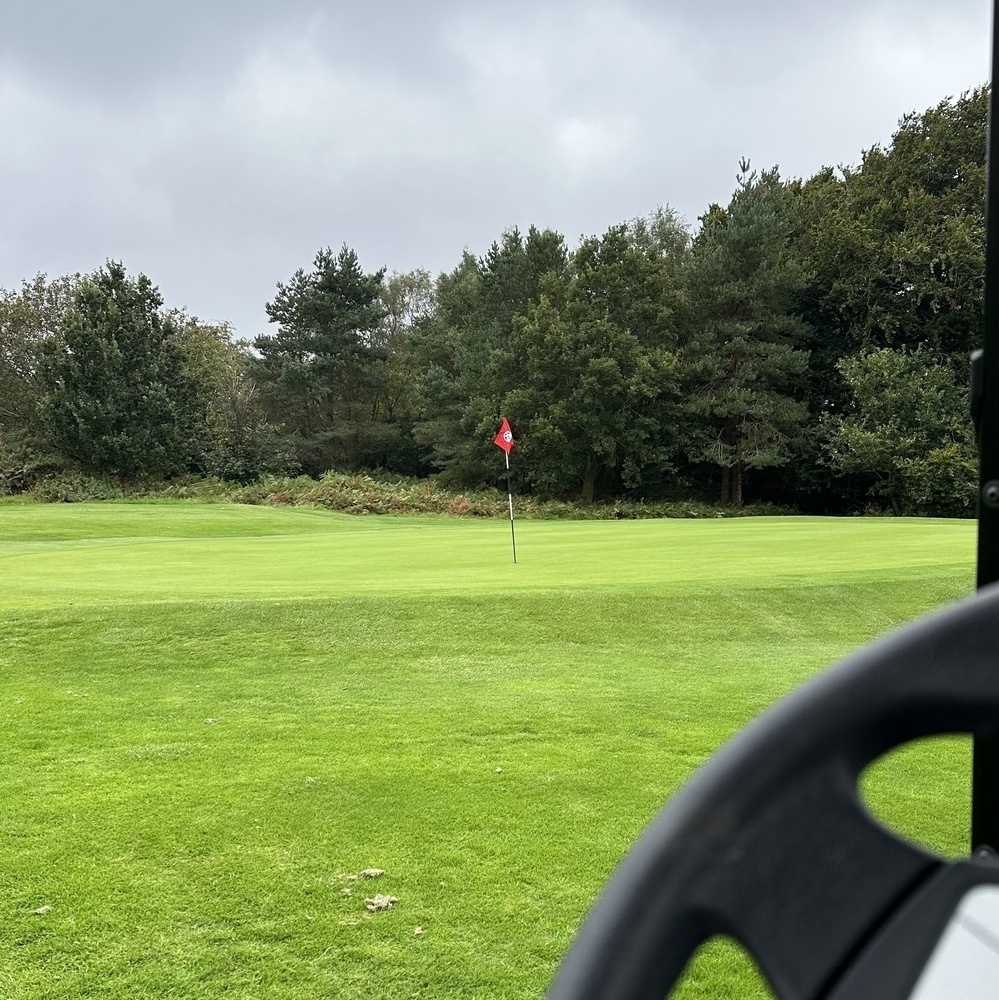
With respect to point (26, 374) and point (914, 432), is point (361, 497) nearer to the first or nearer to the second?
point (26, 374)

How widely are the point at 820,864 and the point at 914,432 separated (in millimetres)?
26164

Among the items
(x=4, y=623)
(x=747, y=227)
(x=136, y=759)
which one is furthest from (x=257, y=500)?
(x=136, y=759)

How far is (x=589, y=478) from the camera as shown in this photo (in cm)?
2744

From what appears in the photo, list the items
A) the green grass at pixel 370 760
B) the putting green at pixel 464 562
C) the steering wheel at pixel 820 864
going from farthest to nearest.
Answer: the putting green at pixel 464 562 → the green grass at pixel 370 760 → the steering wheel at pixel 820 864

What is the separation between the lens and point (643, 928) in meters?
0.39

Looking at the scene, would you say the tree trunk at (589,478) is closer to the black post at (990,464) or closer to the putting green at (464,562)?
the putting green at (464,562)

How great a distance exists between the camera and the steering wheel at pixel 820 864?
1.22 feet

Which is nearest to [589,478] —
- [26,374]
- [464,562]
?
[464,562]

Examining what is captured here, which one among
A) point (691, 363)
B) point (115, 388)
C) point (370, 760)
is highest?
point (691, 363)

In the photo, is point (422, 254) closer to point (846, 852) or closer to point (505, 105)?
point (505, 105)

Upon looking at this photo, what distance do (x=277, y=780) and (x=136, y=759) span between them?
0.60 m

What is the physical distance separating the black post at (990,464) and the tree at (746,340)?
25770 mm

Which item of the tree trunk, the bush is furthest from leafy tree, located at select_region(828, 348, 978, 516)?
the tree trunk

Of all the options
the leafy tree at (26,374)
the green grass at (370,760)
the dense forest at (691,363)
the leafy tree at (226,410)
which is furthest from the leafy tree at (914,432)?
the leafy tree at (26,374)
